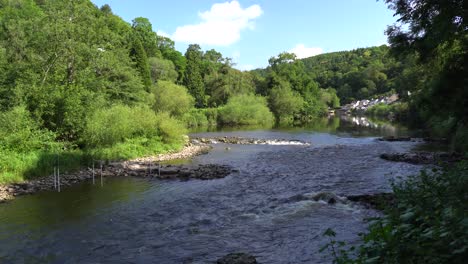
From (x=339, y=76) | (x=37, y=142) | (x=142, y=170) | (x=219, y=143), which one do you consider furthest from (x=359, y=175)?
(x=339, y=76)

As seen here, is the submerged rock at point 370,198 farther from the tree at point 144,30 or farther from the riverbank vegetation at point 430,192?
the tree at point 144,30

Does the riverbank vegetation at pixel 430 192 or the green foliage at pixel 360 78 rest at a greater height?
the green foliage at pixel 360 78

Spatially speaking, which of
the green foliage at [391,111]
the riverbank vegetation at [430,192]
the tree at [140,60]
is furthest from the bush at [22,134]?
the green foliage at [391,111]

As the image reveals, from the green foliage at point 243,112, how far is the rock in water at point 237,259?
218 ft

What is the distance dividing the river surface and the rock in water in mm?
440

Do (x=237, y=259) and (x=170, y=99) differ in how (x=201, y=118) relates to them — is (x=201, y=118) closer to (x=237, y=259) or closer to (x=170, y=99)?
(x=170, y=99)

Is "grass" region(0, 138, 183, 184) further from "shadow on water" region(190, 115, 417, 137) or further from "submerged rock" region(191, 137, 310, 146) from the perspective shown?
"shadow on water" region(190, 115, 417, 137)

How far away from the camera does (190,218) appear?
15.0 m

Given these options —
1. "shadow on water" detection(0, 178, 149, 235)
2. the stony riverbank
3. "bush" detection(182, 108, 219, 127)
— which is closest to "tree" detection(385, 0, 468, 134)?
the stony riverbank

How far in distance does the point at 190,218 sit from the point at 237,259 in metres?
5.21

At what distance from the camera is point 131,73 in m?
43.8

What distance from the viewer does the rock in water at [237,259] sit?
1005 centimetres

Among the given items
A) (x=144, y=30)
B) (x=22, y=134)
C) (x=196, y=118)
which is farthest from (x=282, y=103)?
(x=22, y=134)

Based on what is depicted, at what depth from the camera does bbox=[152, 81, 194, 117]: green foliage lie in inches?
2480
